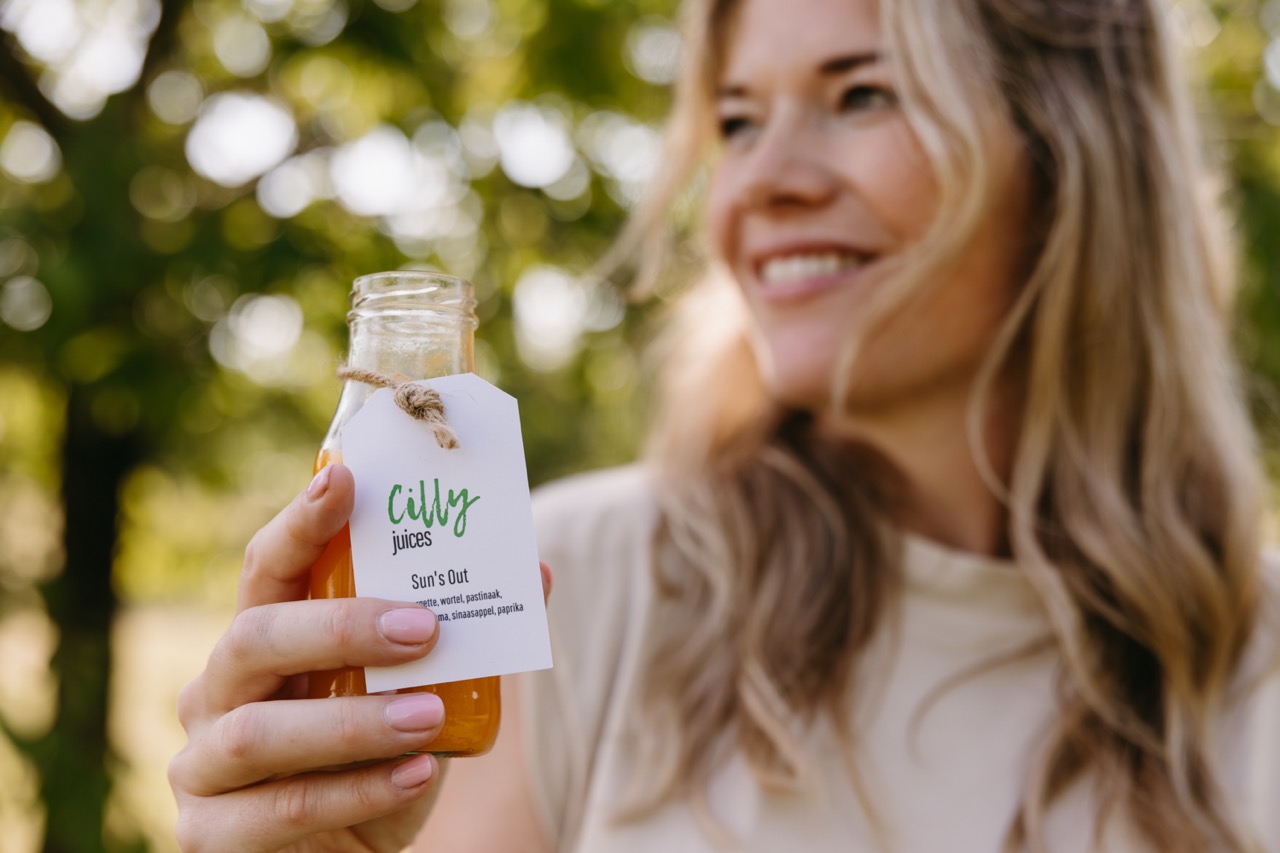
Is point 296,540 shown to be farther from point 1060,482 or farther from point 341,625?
point 1060,482

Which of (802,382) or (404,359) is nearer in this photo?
(404,359)

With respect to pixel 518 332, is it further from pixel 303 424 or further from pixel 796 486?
pixel 796 486

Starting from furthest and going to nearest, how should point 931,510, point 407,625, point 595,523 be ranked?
1. point 931,510
2. point 595,523
3. point 407,625

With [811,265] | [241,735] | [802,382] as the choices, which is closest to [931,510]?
[802,382]

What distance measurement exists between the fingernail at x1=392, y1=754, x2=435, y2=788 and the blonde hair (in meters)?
0.69

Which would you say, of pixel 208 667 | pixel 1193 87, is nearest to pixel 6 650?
pixel 208 667

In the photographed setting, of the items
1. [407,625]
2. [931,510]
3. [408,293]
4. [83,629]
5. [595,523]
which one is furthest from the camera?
[83,629]

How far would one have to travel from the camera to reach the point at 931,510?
190cm

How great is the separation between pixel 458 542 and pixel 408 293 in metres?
0.22

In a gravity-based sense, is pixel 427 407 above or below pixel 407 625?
above

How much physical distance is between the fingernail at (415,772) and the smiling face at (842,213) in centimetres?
99

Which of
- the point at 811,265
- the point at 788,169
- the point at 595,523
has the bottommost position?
the point at 595,523

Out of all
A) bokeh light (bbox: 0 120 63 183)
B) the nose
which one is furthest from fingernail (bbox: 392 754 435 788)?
bokeh light (bbox: 0 120 63 183)

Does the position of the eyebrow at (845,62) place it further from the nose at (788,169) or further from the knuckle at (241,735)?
the knuckle at (241,735)
